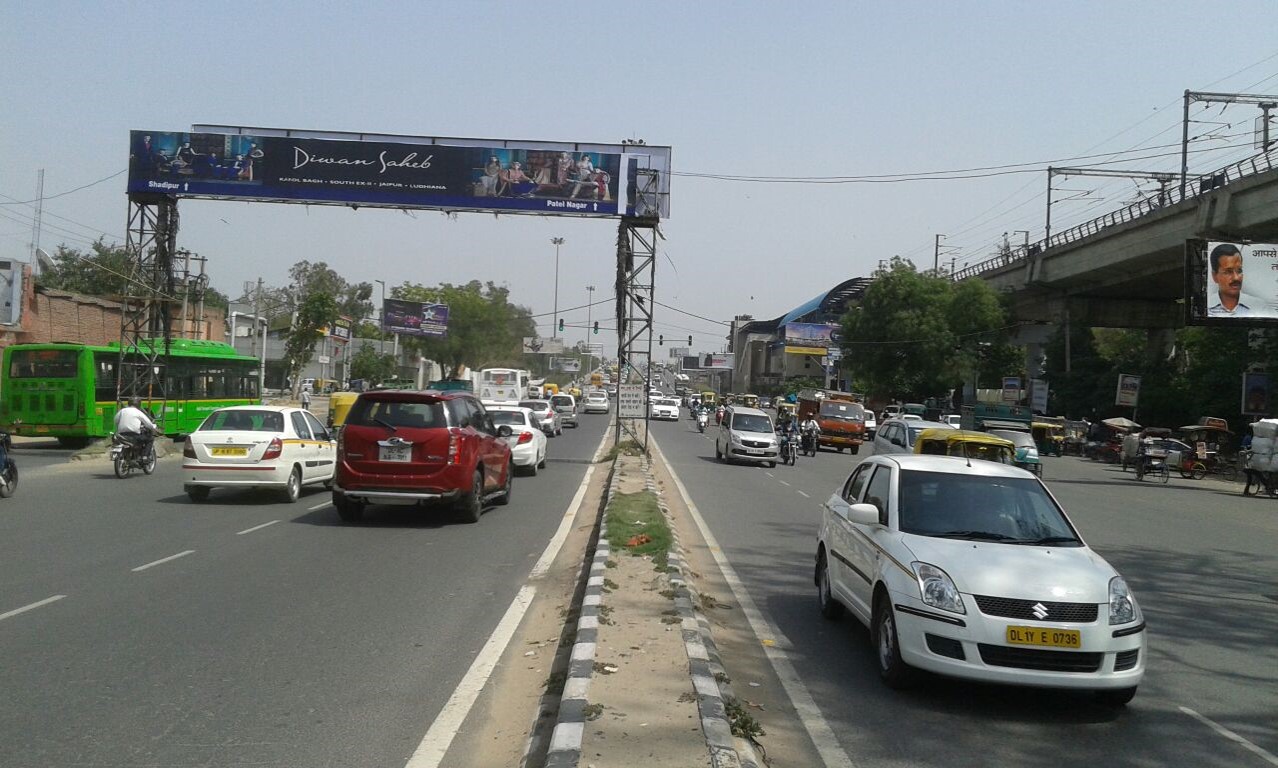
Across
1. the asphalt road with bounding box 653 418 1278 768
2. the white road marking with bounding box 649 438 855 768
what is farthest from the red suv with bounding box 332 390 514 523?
the white road marking with bounding box 649 438 855 768

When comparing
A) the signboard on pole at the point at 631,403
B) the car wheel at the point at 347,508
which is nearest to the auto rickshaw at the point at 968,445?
the car wheel at the point at 347,508

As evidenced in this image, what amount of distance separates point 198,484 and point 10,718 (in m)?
11.0

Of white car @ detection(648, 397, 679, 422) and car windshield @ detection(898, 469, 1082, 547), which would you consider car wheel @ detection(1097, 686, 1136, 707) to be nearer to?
car windshield @ detection(898, 469, 1082, 547)

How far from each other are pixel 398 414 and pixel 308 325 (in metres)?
46.7

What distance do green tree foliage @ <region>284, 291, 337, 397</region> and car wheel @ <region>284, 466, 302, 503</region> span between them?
1686 inches

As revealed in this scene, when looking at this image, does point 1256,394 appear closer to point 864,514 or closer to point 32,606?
point 864,514

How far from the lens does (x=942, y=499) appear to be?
25.2 feet

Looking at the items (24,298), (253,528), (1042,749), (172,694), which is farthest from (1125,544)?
(24,298)

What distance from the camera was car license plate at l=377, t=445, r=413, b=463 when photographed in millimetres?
13852

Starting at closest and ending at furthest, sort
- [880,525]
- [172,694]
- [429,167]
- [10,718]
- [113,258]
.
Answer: [10,718] < [172,694] < [880,525] < [429,167] < [113,258]

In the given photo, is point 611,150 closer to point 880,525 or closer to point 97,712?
point 880,525

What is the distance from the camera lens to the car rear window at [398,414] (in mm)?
14080

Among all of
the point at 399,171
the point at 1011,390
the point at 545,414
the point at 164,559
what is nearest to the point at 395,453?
the point at 164,559

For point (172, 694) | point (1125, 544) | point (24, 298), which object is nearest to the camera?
point (172, 694)
